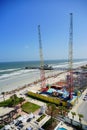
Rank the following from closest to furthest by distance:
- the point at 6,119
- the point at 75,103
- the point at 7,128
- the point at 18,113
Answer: the point at 7,128, the point at 6,119, the point at 18,113, the point at 75,103

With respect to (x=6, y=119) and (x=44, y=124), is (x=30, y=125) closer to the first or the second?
(x=44, y=124)

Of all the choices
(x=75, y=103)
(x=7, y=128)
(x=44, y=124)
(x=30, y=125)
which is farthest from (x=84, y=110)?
(x=7, y=128)

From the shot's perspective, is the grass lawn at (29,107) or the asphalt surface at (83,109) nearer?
the asphalt surface at (83,109)

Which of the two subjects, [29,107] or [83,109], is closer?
[83,109]

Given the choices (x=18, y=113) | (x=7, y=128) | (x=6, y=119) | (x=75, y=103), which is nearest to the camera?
(x=7, y=128)

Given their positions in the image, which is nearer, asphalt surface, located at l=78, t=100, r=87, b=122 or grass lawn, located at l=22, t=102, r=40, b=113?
asphalt surface, located at l=78, t=100, r=87, b=122

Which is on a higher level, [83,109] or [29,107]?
[83,109]

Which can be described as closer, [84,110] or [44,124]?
[44,124]
